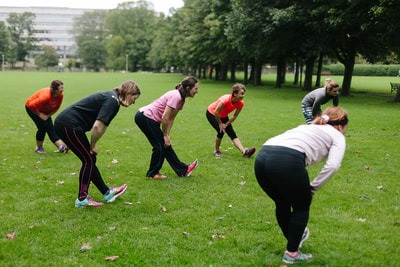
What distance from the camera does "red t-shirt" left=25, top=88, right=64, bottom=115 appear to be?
9.48 m

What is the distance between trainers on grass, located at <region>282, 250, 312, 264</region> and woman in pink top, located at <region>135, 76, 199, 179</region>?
3.58 meters

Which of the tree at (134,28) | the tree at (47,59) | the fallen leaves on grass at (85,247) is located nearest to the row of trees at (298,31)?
the fallen leaves on grass at (85,247)

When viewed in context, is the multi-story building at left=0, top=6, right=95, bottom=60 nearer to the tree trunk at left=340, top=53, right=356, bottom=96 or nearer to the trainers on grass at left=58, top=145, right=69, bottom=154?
the tree trunk at left=340, top=53, right=356, bottom=96

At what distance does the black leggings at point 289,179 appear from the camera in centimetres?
411

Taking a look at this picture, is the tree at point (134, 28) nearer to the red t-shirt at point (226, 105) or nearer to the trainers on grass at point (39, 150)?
the trainers on grass at point (39, 150)

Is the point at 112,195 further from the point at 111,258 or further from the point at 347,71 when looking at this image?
the point at 347,71

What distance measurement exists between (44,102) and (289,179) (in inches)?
276

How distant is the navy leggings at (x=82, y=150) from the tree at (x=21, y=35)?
124075mm

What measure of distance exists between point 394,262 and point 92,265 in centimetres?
335

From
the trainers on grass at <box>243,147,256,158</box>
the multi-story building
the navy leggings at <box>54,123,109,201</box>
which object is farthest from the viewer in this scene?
the multi-story building

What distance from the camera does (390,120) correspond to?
16984 mm

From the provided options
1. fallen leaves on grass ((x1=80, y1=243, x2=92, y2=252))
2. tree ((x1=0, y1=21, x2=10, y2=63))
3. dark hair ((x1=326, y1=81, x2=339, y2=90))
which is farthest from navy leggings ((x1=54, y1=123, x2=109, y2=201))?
tree ((x1=0, y1=21, x2=10, y2=63))

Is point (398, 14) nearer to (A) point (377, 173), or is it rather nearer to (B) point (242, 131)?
(B) point (242, 131)

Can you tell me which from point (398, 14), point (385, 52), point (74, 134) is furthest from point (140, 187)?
point (385, 52)
